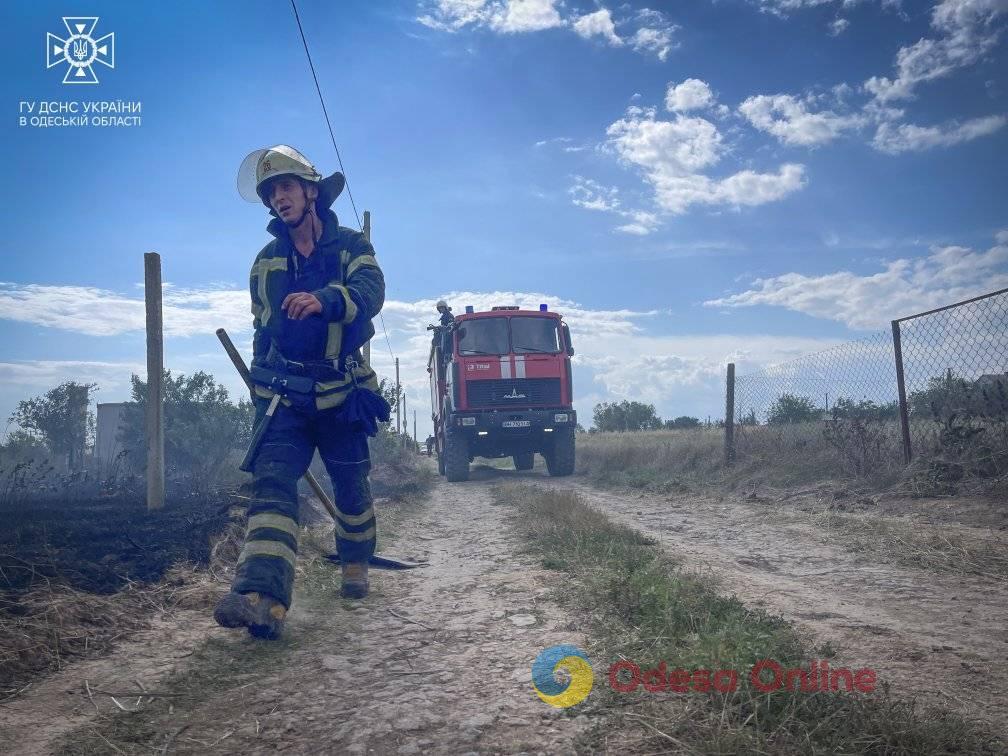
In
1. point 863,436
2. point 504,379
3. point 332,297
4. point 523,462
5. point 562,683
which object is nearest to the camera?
point 562,683

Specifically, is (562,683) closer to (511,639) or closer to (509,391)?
(511,639)

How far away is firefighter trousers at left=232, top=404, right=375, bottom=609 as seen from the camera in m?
2.71

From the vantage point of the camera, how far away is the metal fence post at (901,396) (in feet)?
24.1

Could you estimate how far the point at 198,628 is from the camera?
114 inches

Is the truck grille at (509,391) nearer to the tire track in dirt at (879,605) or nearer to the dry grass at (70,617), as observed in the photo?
the tire track in dirt at (879,605)

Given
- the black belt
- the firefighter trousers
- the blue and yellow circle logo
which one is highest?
the black belt

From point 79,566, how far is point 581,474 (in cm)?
1183

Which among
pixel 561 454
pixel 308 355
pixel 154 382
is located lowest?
pixel 561 454

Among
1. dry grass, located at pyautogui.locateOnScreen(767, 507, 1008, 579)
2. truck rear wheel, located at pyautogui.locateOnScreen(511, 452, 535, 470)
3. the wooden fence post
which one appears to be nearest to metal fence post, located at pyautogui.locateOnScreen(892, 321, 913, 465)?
dry grass, located at pyautogui.locateOnScreen(767, 507, 1008, 579)

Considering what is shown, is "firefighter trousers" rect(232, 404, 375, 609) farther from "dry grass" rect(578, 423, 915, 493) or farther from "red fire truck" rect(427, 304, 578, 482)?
"red fire truck" rect(427, 304, 578, 482)

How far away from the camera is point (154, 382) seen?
5727 millimetres

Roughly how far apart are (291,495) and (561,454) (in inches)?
440

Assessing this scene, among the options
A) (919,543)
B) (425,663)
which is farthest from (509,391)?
(425,663)

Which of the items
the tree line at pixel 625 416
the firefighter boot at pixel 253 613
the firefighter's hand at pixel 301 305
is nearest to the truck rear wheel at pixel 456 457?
the firefighter's hand at pixel 301 305
